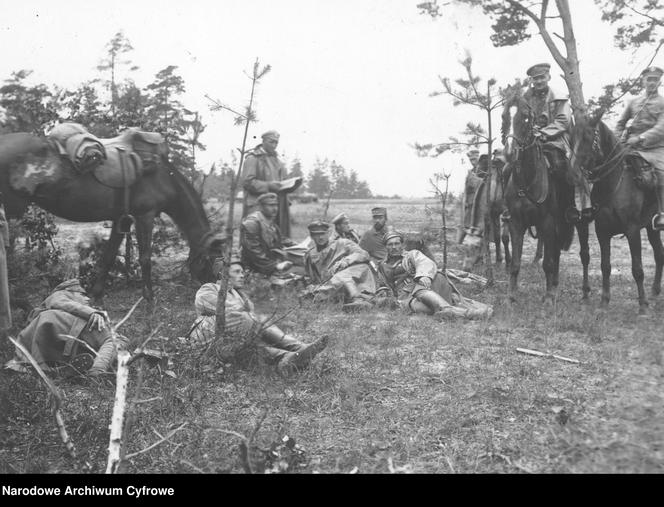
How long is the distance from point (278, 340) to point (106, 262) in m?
3.59

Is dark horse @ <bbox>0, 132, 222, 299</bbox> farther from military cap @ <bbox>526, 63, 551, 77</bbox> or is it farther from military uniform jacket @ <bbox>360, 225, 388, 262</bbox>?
military cap @ <bbox>526, 63, 551, 77</bbox>

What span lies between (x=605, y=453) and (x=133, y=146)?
6.53 m

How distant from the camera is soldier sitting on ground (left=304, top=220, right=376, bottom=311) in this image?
8.67 meters

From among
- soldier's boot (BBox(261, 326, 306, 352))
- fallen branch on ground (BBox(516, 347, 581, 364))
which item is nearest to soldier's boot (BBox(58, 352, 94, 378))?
soldier's boot (BBox(261, 326, 306, 352))

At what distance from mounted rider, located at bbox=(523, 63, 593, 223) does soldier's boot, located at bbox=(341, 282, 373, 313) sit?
111 inches

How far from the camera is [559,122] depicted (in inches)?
312

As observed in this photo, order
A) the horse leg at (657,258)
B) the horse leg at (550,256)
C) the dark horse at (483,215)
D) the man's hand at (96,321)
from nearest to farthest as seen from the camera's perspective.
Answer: the man's hand at (96,321), the horse leg at (550,256), the horse leg at (657,258), the dark horse at (483,215)

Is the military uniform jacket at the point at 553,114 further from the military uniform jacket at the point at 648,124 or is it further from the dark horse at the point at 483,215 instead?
the dark horse at the point at 483,215

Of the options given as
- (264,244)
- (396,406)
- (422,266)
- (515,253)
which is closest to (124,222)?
(264,244)

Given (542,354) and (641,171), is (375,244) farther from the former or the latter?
(542,354)

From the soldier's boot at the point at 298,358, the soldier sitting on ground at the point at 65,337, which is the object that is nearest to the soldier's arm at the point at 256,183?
the soldier sitting on ground at the point at 65,337

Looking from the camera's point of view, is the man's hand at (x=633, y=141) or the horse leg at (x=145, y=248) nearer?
the man's hand at (x=633, y=141)

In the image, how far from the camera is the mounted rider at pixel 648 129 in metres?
7.75

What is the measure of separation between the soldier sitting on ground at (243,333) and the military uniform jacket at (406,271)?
8.91 ft
